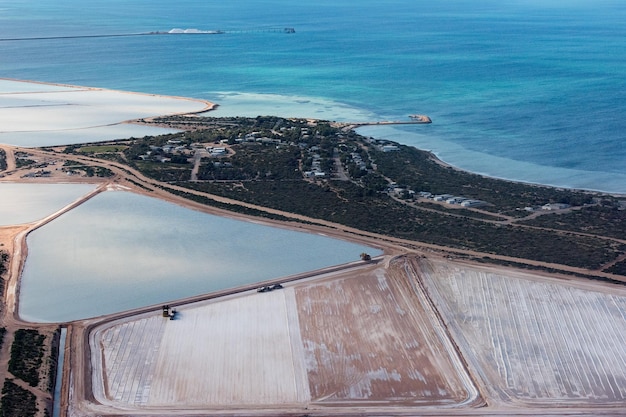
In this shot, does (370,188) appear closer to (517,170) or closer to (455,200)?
(455,200)

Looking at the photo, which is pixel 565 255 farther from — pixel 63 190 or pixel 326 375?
pixel 63 190

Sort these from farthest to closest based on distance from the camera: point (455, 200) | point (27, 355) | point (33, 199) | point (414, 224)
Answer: point (455, 200) < point (33, 199) < point (414, 224) < point (27, 355)

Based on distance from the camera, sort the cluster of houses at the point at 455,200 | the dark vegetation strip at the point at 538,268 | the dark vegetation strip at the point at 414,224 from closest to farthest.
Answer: the dark vegetation strip at the point at 538,268 < the dark vegetation strip at the point at 414,224 < the cluster of houses at the point at 455,200

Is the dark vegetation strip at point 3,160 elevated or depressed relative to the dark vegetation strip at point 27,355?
depressed

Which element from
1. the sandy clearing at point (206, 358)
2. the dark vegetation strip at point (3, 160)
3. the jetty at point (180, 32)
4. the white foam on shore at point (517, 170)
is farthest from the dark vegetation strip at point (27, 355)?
the jetty at point (180, 32)

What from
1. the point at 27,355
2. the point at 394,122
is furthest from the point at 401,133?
the point at 27,355

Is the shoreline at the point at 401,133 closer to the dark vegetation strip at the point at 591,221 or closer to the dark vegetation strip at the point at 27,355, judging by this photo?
the dark vegetation strip at the point at 591,221

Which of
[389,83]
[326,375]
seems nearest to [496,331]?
[326,375]
